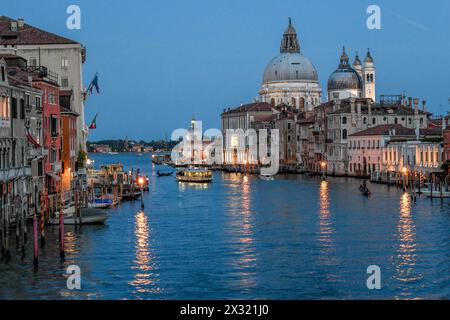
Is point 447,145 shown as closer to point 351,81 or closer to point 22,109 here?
point 22,109

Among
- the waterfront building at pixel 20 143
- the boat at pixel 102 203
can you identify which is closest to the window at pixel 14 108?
the waterfront building at pixel 20 143

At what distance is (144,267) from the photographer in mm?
20812

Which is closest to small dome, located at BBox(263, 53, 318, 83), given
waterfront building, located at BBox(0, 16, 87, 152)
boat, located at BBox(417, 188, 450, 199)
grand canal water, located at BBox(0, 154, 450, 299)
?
waterfront building, located at BBox(0, 16, 87, 152)

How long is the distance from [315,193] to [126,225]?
17181 mm

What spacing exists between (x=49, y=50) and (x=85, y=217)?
14.3 m

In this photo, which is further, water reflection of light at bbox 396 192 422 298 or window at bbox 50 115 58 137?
window at bbox 50 115 58 137

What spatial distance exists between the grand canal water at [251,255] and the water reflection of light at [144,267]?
0.02 metres

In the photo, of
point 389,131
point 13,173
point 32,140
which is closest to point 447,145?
point 389,131

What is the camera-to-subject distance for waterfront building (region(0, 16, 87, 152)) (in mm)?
39969

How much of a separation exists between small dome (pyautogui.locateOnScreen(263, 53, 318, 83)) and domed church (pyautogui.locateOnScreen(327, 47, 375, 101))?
9262 millimetres

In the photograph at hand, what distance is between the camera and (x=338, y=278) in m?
19.4

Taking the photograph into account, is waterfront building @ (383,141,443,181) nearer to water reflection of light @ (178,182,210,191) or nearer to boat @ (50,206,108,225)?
water reflection of light @ (178,182,210,191)
